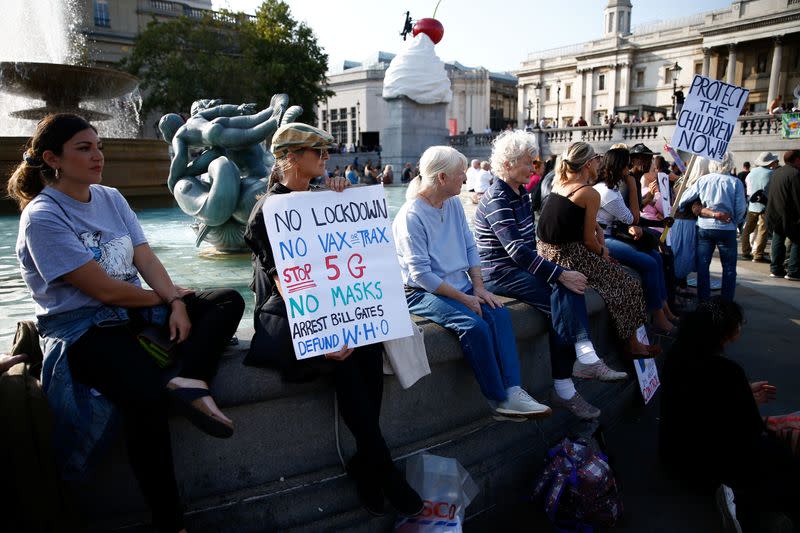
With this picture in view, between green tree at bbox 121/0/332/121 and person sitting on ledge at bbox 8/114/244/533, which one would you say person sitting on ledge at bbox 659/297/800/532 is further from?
green tree at bbox 121/0/332/121

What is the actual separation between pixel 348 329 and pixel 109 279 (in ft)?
3.38

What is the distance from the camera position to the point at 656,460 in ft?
12.5

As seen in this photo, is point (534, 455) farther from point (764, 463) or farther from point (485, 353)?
point (764, 463)

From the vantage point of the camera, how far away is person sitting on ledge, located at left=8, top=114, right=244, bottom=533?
2.27 meters

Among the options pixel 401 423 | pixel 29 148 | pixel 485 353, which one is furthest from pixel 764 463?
pixel 29 148

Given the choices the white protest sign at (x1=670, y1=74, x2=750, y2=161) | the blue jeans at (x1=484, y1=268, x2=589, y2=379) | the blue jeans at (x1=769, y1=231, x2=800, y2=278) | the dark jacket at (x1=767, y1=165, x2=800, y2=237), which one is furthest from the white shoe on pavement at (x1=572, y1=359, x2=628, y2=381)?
the blue jeans at (x1=769, y1=231, x2=800, y2=278)

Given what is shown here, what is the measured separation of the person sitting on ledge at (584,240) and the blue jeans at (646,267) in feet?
2.63

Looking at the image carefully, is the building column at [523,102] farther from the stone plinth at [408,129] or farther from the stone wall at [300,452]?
the stone wall at [300,452]

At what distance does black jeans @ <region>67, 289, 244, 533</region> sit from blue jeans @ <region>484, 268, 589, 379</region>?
2115 millimetres

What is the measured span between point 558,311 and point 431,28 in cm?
2980

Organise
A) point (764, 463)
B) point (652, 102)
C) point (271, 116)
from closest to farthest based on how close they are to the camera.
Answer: point (764, 463) < point (271, 116) < point (652, 102)

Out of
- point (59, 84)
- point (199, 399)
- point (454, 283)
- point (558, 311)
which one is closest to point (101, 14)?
point (59, 84)

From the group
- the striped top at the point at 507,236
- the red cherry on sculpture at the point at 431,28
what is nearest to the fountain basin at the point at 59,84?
the striped top at the point at 507,236

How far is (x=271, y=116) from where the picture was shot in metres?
6.80
